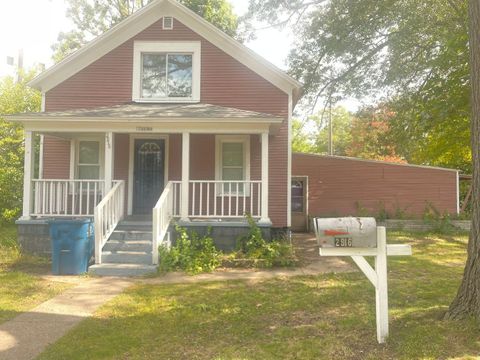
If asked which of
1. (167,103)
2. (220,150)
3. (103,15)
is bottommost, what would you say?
(220,150)

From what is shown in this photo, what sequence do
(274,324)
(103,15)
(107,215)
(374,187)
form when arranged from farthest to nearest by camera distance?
1. (103,15)
2. (374,187)
3. (107,215)
4. (274,324)

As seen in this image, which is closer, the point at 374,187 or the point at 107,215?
the point at 107,215

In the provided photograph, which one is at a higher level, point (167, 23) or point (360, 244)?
point (167, 23)

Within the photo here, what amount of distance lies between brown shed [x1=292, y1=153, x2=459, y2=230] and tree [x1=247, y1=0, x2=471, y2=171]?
46.1 inches

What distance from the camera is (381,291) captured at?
4.16 meters

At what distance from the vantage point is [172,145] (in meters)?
11.3

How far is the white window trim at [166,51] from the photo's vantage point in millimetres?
11242

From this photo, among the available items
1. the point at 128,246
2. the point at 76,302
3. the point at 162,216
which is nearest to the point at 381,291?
the point at 76,302

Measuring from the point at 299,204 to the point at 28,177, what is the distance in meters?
10.7

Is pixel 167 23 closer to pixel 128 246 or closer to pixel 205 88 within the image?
pixel 205 88

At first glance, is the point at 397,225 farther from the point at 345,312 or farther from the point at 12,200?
the point at 12,200

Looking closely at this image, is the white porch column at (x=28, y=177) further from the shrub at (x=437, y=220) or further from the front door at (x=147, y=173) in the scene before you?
the shrub at (x=437, y=220)

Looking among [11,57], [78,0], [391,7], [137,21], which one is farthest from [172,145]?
[11,57]

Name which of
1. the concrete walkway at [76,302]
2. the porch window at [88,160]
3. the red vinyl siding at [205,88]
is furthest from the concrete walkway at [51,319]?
the red vinyl siding at [205,88]
